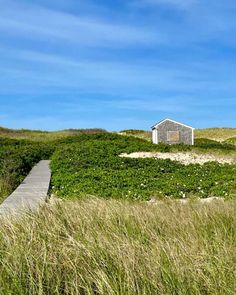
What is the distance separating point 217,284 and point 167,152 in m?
21.4

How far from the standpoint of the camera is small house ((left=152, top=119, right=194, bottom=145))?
125ft

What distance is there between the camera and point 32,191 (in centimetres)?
1159

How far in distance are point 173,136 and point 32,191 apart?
27.6 metres

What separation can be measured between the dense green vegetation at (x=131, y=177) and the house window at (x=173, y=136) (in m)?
16.3

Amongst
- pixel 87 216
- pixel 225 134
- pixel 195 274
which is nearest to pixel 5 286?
pixel 195 274

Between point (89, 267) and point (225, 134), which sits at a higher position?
point (225, 134)

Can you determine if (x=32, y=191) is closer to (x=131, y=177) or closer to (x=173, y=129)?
(x=131, y=177)

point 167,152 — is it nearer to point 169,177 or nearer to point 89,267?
point 169,177

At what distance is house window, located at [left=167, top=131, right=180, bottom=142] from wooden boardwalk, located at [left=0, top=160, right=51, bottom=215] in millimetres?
20297

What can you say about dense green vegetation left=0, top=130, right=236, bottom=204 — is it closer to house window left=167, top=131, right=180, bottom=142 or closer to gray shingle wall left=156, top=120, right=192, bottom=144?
gray shingle wall left=156, top=120, right=192, bottom=144

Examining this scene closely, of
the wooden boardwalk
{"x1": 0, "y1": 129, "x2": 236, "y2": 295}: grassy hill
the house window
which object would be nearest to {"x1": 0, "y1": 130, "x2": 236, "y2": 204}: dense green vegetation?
the wooden boardwalk

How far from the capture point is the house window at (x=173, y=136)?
3838cm

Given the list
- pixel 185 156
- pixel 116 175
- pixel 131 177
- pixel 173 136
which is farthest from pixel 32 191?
pixel 173 136

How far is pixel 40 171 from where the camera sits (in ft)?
56.0
